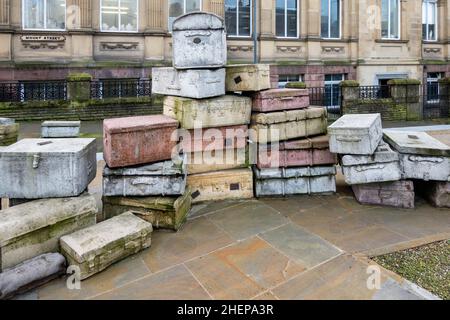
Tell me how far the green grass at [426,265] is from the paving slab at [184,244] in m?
1.69

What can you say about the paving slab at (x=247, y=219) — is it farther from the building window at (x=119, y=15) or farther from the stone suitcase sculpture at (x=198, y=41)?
the building window at (x=119, y=15)

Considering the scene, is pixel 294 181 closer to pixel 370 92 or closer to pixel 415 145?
pixel 415 145

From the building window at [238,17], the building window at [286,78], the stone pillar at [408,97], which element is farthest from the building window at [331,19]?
the stone pillar at [408,97]

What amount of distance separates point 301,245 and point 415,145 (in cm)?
248

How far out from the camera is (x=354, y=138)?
16.8 ft

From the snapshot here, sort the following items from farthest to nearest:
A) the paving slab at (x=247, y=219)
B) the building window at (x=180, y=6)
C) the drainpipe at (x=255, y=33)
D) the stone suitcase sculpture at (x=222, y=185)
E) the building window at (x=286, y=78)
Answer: the building window at (x=286, y=78)
the building window at (x=180, y=6)
the drainpipe at (x=255, y=33)
the stone suitcase sculpture at (x=222, y=185)
the paving slab at (x=247, y=219)

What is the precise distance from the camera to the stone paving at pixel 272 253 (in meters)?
3.29

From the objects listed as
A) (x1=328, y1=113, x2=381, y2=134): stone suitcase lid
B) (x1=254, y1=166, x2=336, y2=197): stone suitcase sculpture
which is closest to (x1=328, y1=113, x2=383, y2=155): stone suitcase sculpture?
(x1=328, y1=113, x2=381, y2=134): stone suitcase lid

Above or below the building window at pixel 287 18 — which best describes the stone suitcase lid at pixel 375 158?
below

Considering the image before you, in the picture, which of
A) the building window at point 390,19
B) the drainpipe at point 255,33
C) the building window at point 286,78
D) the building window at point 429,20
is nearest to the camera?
the drainpipe at point 255,33

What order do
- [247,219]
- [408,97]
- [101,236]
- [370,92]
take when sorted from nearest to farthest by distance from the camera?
[101,236]
[247,219]
[408,97]
[370,92]

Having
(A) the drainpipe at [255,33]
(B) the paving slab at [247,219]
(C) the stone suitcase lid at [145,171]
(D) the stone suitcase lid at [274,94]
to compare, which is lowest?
(B) the paving slab at [247,219]

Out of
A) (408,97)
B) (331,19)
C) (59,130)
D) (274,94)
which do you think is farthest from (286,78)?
(59,130)
